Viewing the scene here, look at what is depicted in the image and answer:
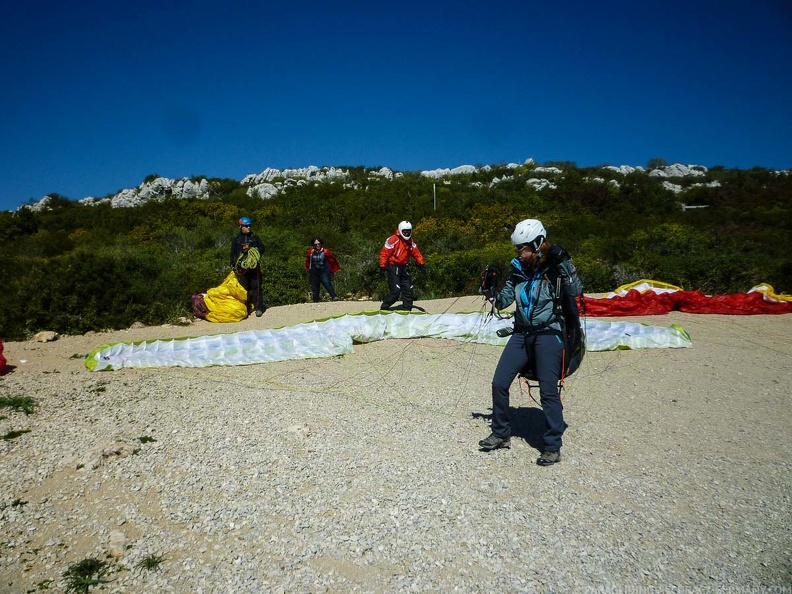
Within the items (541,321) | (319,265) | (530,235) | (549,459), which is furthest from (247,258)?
(549,459)

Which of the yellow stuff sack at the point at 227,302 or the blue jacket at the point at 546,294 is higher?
the blue jacket at the point at 546,294

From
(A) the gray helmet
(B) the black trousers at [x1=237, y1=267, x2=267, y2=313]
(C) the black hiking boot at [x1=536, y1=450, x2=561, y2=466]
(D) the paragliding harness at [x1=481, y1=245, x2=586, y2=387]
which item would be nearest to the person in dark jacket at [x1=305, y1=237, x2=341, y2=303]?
(B) the black trousers at [x1=237, y1=267, x2=267, y2=313]

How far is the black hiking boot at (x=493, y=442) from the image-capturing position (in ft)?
14.0

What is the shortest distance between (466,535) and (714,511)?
1.65 metres

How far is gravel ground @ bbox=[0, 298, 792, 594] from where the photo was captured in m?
2.84

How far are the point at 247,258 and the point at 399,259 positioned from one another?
114 inches

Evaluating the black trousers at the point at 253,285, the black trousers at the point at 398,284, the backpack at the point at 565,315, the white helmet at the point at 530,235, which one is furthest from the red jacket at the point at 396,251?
the backpack at the point at 565,315

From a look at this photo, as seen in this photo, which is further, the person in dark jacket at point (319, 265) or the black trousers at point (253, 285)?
the person in dark jacket at point (319, 265)

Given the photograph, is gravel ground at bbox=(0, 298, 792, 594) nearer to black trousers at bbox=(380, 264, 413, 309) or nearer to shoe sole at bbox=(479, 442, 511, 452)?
shoe sole at bbox=(479, 442, 511, 452)

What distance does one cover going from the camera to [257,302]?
10.5m

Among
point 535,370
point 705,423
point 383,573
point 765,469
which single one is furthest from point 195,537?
point 705,423

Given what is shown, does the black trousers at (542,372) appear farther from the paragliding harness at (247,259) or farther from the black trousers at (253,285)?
the black trousers at (253,285)

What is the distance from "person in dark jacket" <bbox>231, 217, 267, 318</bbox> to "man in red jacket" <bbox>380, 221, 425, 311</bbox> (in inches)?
98.4

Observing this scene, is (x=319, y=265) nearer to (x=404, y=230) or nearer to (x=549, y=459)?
(x=404, y=230)
